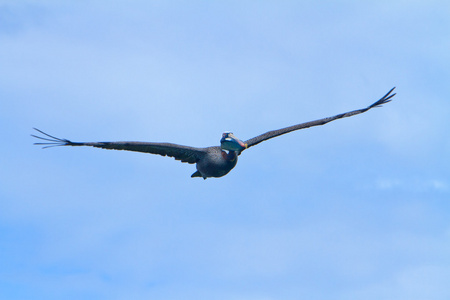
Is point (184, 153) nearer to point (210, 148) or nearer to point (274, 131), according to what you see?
point (210, 148)

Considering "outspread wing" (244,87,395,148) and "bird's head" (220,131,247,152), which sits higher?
"outspread wing" (244,87,395,148)

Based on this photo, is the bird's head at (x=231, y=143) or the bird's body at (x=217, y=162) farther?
the bird's body at (x=217, y=162)

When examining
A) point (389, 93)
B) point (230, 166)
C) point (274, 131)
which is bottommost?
point (230, 166)

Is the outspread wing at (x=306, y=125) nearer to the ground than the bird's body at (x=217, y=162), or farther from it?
farther from it

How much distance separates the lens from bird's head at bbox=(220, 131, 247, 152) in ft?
69.0

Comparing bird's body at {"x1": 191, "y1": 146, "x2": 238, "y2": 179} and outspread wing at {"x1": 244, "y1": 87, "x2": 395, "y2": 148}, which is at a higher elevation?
outspread wing at {"x1": 244, "y1": 87, "x2": 395, "y2": 148}

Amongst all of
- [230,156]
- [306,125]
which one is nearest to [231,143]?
[230,156]

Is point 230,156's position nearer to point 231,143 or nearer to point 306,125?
point 231,143

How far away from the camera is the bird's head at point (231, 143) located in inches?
828

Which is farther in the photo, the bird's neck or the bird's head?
the bird's neck

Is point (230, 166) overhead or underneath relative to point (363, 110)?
underneath

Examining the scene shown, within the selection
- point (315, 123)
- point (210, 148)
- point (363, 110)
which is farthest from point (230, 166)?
point (363, 110)

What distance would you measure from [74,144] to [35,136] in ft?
3.74

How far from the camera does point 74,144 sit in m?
20.7
